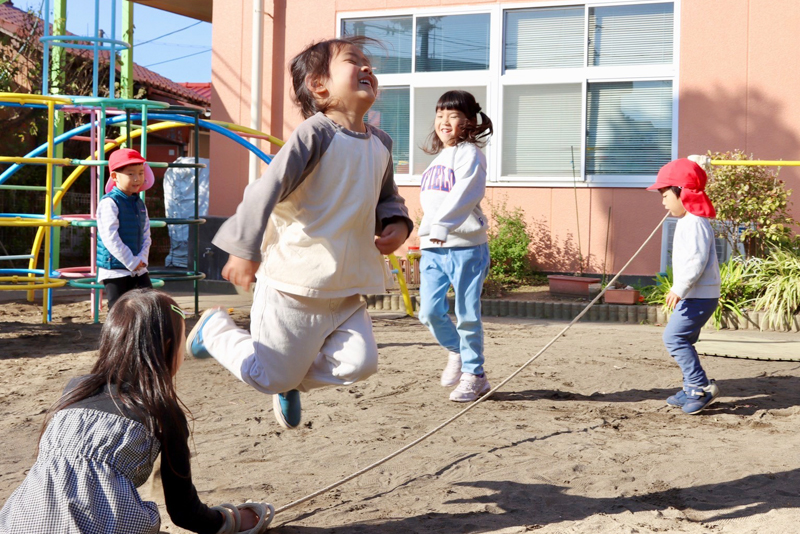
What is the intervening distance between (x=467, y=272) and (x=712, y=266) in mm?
1438

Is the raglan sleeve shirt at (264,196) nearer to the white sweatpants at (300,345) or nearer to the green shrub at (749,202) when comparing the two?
the white sweatpants at (300,345)

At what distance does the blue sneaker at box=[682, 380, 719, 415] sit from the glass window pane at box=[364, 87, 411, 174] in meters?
6.97

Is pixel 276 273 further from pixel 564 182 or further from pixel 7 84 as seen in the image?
pixel 7 84

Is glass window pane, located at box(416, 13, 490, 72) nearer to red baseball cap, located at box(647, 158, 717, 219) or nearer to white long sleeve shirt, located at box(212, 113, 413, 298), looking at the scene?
red baseball cap, located at box(647, 158, 717, 219)

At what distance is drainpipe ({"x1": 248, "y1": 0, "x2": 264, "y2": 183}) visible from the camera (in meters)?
11.3

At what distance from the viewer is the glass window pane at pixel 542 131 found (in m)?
10.4

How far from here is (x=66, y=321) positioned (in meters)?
8.10

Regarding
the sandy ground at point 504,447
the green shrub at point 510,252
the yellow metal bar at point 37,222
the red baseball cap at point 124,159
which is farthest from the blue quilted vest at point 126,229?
the green shrub at point 510,252

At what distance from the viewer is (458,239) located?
4762 mm

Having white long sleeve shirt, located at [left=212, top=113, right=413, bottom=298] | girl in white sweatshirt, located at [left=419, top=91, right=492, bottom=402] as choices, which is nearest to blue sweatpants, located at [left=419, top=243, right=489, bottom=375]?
girl in white sweatshirt, located at [left=419, top=91, right=492, bottom=402]

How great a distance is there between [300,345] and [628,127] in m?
8.21

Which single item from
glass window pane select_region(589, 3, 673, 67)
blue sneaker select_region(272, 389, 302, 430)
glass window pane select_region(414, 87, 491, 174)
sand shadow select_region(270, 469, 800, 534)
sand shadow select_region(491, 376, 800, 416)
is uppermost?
glass window pane select_region(589, 3, 673, 67)

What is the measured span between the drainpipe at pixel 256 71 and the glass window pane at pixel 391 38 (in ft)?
3.88

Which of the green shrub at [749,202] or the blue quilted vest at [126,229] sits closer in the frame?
the blue quilted vest at [126,229]
